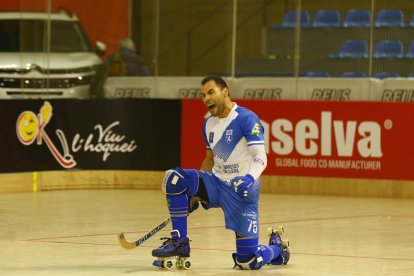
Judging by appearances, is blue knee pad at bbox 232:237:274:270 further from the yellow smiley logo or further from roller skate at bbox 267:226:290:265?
the yellow smiley logo

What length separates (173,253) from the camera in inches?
405

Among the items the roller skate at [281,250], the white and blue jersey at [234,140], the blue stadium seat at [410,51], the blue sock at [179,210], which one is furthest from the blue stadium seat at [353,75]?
the blue sock at [179,210]

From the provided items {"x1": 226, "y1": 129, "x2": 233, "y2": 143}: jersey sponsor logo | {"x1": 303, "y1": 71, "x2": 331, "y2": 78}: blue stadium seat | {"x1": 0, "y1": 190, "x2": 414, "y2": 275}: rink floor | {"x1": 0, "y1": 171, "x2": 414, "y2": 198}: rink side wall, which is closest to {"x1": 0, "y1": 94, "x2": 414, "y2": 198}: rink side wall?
{"x1": 0, "y1": 171, "x2": 414, "y2": 198}: rink side wall

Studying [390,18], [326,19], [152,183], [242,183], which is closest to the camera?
[242,183]

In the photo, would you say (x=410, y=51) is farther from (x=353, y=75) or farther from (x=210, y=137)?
(x=210, y=137)

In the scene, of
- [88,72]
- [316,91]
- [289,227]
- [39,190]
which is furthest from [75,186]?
[289,227]

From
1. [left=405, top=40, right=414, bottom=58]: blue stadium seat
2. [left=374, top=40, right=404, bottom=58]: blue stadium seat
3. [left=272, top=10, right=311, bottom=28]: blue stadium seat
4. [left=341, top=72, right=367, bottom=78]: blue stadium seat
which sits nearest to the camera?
[left=405, top=40, right=414, bottom=58]: blue stadium seat

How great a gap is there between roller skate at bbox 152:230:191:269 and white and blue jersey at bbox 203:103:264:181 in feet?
2.25

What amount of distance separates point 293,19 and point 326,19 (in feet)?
3.15

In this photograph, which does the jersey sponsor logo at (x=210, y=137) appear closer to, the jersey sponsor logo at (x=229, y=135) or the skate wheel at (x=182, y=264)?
the jersey sponsor logo at (x=229, y=135)

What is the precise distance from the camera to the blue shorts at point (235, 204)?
33.9 feet

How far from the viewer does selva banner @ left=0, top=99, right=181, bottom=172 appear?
60.5 ft

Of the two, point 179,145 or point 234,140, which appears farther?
point 179,145

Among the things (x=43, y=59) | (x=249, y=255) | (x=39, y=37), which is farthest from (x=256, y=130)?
(x=39, y=37)
